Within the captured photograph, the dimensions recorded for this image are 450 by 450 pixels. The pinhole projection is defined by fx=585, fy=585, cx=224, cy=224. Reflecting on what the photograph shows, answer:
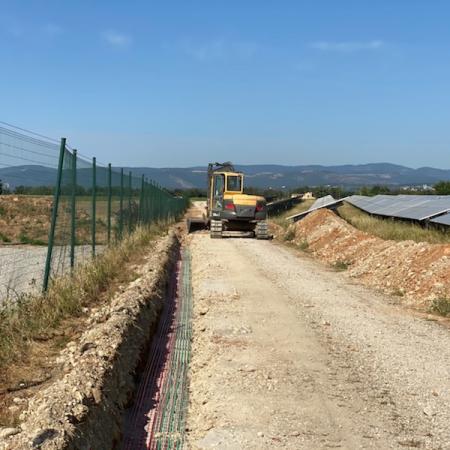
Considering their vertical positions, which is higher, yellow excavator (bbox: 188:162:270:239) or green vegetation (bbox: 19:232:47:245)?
yellow excavator (bbox: 188:162:270:239)

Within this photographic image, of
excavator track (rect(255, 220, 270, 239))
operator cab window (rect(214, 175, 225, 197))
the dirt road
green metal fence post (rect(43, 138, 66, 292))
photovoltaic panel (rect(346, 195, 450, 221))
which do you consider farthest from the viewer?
operator cab window (rect(214, 175, 225, 197))

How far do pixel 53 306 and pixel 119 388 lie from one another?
8.06ft

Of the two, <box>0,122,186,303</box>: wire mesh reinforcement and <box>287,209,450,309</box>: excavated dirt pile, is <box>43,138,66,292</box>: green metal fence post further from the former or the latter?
<box>287,209,450,309</box>: excavated dirt pile

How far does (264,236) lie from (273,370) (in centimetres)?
1755

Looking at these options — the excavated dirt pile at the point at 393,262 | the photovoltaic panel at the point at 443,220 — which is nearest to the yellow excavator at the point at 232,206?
the excavated dirt pile at the point at 393,262

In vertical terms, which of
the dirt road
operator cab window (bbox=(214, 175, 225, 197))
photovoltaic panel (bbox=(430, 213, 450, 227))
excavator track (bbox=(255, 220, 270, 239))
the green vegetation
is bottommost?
the green vegetation

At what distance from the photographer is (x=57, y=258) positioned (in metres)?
9.57

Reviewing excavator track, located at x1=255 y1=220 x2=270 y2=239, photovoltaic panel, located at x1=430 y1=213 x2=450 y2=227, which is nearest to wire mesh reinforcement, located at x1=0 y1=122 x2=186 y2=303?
excavator track, located at x1=255 y1=220 x2=270 y2=239

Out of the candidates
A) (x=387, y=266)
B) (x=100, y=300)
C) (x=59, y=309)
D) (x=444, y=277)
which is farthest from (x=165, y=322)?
(x=387, y=266)

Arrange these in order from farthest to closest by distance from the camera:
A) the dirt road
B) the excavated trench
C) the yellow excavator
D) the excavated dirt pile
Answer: the yellow excavator, the excavated dirt pile, the dirt road, the excavated trench

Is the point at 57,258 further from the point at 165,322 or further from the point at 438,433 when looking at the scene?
the point at 438,433

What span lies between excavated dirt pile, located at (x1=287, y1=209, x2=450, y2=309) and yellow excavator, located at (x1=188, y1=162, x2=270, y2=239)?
3.16m

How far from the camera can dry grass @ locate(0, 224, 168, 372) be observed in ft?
19.6

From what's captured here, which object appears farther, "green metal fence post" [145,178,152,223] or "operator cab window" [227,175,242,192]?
"operator cab window" [227,175,242,192]
